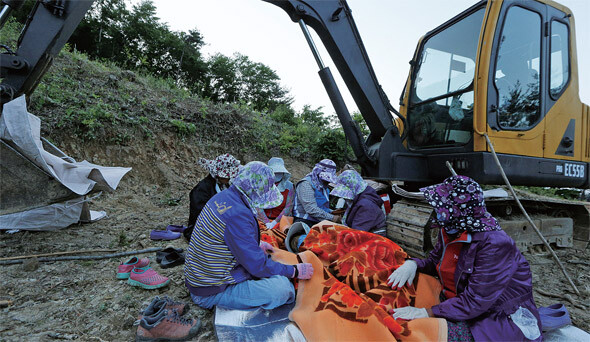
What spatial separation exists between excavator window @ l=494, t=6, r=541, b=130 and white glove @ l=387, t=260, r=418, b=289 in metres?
2.33

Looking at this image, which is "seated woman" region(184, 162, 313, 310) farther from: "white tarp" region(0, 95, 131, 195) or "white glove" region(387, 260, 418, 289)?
"white tarp" region(0, 95, 131, 195)

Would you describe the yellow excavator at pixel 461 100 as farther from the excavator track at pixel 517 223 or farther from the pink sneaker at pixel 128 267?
the pink sneaker at pixel 128 267

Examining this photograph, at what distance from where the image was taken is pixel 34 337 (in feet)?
6.75

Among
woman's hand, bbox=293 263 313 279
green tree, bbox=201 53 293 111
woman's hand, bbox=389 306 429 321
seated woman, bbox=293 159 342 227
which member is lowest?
woman's hand, bbox=389 306 429 321

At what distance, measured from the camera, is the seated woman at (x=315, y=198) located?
13.2 feet

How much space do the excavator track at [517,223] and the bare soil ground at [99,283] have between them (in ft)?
0.96

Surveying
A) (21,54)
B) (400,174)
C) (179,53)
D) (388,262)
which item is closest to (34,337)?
(388,262)

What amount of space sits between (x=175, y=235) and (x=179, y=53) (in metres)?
17.1

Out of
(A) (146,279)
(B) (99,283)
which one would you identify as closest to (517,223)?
(A) (146,279)

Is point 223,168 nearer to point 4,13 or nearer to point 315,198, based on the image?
point 315,198

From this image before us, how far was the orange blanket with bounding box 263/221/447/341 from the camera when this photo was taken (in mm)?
1813

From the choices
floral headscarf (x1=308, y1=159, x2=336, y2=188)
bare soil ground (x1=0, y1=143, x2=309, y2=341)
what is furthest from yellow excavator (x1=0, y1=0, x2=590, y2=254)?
bare soil ground (x1=0, y1=143, x2=309, y2=341)

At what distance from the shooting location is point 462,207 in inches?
74.7

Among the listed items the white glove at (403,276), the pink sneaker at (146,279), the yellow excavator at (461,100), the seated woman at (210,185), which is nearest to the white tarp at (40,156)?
the yellow excavator at (461,100)
